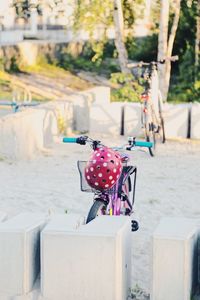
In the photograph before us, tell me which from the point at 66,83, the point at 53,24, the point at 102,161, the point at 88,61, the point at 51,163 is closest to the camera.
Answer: the point at 102,161

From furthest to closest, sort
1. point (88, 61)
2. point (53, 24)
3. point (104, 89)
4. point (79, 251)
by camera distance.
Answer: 1. point (53, 24)
2. point (88, 61)
3. point (104, 89)
4. point (79, 251)

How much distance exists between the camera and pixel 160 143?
42.2ft

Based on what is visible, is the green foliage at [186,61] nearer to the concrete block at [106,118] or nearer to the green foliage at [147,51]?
the green foliage at [147,51]

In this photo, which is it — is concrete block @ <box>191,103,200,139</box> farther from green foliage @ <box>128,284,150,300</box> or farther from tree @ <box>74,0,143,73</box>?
green foliage @ <box>128,284,150,300</box>

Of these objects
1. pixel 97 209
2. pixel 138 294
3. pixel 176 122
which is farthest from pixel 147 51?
pixel 138 294

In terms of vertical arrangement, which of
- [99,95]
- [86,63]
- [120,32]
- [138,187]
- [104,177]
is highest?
[120,32]

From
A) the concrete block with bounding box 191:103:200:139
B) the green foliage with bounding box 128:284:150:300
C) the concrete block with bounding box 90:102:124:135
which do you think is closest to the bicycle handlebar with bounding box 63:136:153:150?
the green foliage with bounding box 128:284:150:300

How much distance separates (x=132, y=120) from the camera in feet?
44.9

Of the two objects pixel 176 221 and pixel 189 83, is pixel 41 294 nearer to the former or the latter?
pixel 176 221

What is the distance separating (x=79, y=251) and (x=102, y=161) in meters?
1.18

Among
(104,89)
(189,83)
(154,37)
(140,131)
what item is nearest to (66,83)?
(154,37)

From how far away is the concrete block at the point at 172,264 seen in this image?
171 inches

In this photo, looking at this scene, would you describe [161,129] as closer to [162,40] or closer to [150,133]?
[150,133]

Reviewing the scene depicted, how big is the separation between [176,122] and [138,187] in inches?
166
